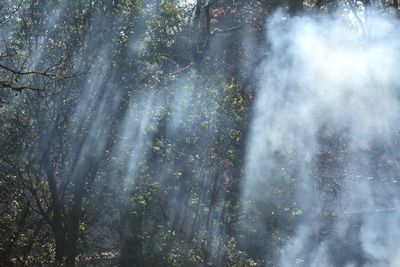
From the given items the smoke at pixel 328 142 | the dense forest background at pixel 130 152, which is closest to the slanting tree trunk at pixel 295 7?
the smoke at pixel 328 142

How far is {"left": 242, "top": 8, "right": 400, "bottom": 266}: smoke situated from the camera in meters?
10.1

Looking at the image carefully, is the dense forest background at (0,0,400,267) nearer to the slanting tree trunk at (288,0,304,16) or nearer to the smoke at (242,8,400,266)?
the smoke at (242,8,400,266)

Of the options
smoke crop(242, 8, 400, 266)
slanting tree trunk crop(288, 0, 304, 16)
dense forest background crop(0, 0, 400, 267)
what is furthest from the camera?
slanting tree trunk crop(288, 0, 304, 16)

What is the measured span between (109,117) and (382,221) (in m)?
10.2

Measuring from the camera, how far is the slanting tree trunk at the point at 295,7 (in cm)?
1555

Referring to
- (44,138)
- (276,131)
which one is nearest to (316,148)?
(276,131)

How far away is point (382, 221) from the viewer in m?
14.7

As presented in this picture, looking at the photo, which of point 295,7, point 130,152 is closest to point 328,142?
point 295,7

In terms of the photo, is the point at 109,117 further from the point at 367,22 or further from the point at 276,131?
the point at 367,22

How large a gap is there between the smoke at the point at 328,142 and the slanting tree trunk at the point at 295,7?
40 centimetres

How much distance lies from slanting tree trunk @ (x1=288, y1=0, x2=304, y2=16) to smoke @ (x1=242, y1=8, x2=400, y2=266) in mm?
399

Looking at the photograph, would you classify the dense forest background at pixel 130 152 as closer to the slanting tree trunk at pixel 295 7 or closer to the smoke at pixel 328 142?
the smoke at pixel 328 142

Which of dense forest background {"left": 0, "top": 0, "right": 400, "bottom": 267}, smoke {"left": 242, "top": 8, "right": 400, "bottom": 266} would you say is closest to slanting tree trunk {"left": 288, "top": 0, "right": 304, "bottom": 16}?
smoke {"left": 242, "top": 8, "right": 400, "bottom": 266}

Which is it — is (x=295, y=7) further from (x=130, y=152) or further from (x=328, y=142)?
(x=130, y=152)
